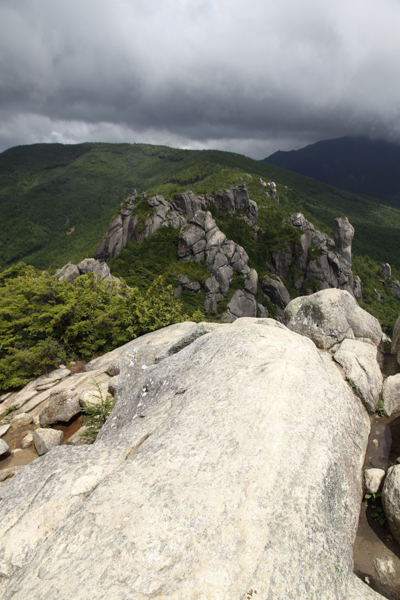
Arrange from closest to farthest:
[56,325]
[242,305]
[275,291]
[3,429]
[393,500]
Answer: [393,500] → [3,429] → [56,325] → [242,305] → [275,291]

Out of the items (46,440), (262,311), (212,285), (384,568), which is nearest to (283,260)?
(262,311)

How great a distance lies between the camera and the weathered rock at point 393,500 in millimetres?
5414

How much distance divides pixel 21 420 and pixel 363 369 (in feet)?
46.3

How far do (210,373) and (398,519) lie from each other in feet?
15.4

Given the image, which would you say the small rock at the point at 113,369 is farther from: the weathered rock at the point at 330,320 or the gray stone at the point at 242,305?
the gray stone at the point at 242,305

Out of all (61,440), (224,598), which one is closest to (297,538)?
(224,598)

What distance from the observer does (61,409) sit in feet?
39.4

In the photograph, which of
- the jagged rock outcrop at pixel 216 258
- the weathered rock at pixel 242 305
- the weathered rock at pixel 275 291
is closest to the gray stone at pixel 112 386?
the jagged rock outcrop at pixel 216 258

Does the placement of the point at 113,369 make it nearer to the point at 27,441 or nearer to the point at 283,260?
the point at 27,441

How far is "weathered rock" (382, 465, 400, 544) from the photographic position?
5.41 metres

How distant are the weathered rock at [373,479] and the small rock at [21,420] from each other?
42.3 ft

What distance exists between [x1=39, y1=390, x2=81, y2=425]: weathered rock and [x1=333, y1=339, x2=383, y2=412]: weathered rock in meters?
10.7

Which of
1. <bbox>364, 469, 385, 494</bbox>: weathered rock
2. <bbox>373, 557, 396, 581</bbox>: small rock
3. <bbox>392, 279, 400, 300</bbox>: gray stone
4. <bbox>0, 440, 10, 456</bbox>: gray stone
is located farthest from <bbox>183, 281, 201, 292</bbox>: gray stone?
<bbox>392, 279, 400, 300</bbox>: gray stone

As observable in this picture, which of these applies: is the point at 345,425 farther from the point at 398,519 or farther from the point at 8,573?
the point at 8,573
